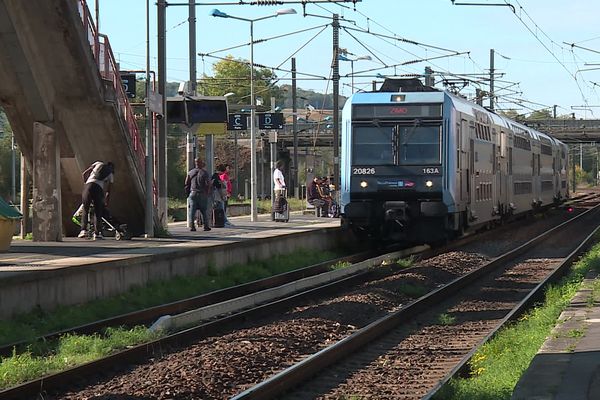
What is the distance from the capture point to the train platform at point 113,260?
539 inches

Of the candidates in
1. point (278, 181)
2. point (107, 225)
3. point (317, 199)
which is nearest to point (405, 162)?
point (107, 225)

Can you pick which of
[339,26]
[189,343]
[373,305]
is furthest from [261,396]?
[339,26]

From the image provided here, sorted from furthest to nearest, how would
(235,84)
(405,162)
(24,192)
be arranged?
(235,84) → (405,162) → (24,192)

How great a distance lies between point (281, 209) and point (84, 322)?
65.0 ft

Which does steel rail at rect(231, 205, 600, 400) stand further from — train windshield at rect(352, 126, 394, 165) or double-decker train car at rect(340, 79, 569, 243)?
train windshield at rect(352, 126, 394, 165)

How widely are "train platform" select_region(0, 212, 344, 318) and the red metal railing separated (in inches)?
77.2

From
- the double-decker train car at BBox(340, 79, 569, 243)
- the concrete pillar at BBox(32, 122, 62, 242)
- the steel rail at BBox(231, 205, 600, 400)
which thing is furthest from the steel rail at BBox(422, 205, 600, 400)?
the concrete pillar at BBox(32, 122, 62, 242)

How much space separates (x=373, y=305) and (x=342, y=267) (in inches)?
266

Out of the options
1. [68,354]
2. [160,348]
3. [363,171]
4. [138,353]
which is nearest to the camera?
[138,353]

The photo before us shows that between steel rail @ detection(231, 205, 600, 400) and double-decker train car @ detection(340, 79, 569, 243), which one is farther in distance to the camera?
double-decker train car @ detection(340, 79, 569, 243)

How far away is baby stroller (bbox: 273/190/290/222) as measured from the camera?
108 ft

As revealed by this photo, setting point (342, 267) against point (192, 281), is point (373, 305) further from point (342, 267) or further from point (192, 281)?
point (342, 267)

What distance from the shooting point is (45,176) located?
64.6 ft

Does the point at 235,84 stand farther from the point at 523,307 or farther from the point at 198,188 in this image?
the point at 523,307
